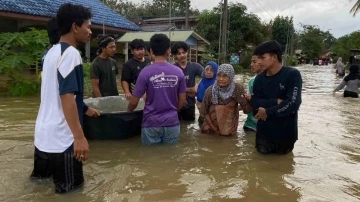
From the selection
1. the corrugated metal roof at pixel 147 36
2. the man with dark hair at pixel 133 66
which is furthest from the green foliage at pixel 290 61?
the man with dark hair at pixel 133 66

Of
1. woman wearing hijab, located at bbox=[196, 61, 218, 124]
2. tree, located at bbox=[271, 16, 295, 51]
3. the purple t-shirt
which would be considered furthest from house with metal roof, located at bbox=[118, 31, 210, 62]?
tree, located at bbox=[271, 16, 295, 51]

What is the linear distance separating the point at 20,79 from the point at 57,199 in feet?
25.7

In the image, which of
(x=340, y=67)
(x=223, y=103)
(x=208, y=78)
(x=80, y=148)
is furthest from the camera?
(x=340, y=67)

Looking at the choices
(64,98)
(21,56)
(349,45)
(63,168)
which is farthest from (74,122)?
(349,45)

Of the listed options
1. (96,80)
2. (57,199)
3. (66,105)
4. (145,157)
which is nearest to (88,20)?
(66,105)

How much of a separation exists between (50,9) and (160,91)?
1084cm

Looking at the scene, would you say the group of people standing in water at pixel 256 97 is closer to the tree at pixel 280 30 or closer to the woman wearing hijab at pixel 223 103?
the woman wearing hijab at pixel 223 103

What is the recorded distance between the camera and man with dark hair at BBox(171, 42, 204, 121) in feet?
19.2

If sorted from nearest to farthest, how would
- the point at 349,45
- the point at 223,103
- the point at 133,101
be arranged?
1. the point at 133,101
2. the point at 223,103
3. the point at 349,45

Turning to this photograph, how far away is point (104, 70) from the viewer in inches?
212

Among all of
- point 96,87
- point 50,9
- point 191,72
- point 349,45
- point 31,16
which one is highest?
point 349,45

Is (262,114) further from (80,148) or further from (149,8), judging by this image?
(149,8)

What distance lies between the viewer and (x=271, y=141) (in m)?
4.41

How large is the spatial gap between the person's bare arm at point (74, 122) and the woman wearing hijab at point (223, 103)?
2743 millimetres
